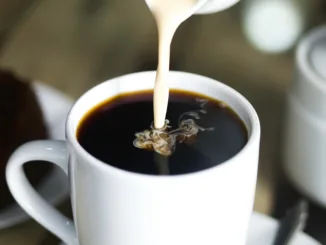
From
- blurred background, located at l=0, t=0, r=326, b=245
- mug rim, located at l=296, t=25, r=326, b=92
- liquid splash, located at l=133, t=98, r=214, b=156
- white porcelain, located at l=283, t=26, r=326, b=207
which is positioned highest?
liquid splash, located at l=133, t=98, r=214, b=156

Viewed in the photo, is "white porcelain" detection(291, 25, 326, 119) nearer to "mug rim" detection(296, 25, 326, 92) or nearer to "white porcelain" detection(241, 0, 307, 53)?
"mug rim" detection(296, 25, 326, 92)

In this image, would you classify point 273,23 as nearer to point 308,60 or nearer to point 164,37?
point 308,60

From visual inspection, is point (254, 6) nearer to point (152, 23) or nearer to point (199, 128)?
point (152, 23)

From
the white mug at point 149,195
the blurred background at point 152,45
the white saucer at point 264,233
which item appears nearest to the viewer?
the white mug at point 149,195

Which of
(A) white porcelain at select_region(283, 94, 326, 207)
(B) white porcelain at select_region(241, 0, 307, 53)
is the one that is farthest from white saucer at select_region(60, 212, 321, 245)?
(B) white porcelain at select_region(241, 0, 307, 53)

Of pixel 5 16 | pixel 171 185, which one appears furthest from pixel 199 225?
pixel 5 16

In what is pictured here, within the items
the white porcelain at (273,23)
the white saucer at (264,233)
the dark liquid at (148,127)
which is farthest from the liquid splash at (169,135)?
the white porcelain at (273,23)

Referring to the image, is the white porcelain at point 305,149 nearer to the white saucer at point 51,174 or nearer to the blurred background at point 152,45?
the blurred background at point 152,45
